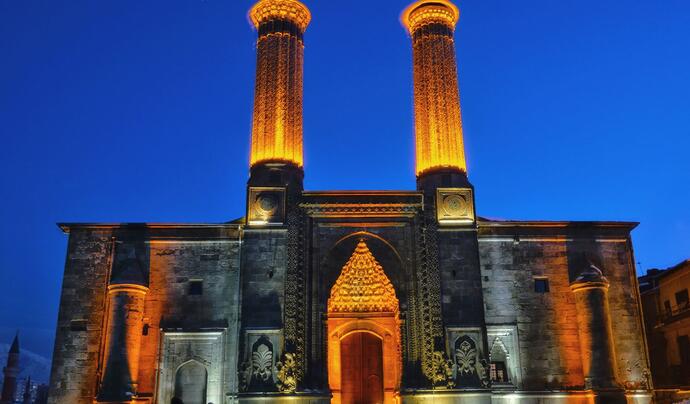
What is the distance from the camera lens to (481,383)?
1761 centimetres

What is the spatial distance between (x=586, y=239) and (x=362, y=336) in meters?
7.25

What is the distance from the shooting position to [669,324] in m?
26.7

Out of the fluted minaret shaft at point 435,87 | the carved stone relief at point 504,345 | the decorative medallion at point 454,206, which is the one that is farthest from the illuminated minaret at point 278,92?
the carved stone relief at point 504,345

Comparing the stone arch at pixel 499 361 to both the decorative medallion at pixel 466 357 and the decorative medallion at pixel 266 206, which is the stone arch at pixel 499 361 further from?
the decorative medallion at pixel 266 206

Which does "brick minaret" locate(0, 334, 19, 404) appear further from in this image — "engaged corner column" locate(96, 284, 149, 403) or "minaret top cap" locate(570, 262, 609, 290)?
"minaret top cap" locate(570, 262, 609, 290)

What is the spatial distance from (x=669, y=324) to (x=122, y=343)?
20.7 m

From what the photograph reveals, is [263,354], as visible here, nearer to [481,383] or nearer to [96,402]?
[96,402]

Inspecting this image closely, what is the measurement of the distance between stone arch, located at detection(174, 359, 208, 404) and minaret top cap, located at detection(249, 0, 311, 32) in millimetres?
10642

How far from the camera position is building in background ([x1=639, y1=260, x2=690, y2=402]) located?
25797 mm

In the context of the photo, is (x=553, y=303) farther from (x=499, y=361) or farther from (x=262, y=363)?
(x=262, y=363)

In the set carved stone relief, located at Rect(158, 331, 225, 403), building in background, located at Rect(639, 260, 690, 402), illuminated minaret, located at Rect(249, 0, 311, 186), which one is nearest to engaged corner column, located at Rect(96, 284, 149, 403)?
carved stone relief, located at Rect(158, 331, 225, 403)

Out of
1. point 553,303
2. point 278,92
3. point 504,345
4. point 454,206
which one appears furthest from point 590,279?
point 278,92

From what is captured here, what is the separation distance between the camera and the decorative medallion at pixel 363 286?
19.0m

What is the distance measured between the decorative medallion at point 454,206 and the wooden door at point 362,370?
453 cm
